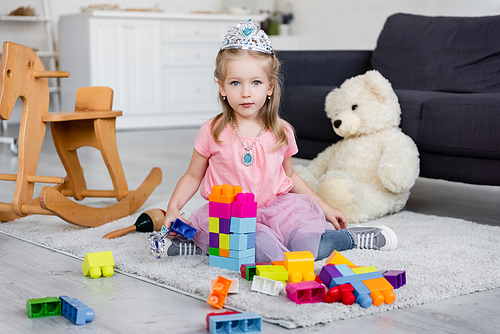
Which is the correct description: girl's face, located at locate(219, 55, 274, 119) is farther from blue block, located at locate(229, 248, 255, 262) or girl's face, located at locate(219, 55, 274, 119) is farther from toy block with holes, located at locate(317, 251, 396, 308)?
toy block with holes, located at locate(317, 251, 396, 308)

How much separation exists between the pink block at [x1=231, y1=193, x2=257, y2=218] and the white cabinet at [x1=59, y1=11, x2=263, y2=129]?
3158 mm

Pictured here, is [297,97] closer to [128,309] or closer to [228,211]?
[228,211]

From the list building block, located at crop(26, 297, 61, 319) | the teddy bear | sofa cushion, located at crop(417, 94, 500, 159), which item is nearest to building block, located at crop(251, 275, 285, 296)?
building block, located at crop(26, 297, 61, 319)

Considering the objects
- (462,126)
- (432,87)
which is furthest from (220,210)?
(432,87)

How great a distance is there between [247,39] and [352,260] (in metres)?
0.55

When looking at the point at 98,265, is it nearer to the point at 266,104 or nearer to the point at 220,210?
the point at 220,210

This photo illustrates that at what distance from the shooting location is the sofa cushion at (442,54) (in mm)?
2203

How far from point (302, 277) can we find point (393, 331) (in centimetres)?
22

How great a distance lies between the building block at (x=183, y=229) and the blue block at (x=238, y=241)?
11 cm

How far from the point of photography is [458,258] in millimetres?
1276

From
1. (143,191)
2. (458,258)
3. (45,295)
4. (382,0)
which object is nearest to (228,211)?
(45,295)

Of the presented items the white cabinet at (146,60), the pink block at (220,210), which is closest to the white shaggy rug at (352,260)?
the pink block at (220,210)

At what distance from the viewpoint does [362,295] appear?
0.96m

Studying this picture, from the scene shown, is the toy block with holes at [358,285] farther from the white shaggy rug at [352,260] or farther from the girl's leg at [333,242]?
the girl's leg at [333,242]
